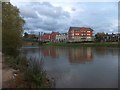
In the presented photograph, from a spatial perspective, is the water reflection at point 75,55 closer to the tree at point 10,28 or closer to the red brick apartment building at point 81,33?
the tree at point 10,28

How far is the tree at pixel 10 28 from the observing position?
28156mm

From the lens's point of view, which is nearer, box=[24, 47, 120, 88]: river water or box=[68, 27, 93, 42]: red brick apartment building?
box=[24, 47, 120, 88]: river water

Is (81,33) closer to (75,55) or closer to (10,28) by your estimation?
(75,55)

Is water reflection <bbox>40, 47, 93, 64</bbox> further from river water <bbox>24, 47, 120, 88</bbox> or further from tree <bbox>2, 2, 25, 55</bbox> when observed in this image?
tree <bbox>2, 2, 25, 55</bbox>

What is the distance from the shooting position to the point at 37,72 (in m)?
12.7

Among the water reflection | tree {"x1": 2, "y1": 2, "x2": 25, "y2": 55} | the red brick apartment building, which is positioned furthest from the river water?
the red brick apartment building

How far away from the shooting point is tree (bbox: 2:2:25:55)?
2816 cm

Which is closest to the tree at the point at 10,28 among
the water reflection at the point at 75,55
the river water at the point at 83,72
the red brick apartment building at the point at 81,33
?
the river water at the point at 83,72

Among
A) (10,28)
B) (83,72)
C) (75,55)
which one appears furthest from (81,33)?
(83,72)

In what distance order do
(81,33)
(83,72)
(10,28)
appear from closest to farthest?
(83,72)
(10,28)
(81,33)

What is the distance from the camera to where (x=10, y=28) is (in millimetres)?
28609

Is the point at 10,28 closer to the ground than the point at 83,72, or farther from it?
farther from it

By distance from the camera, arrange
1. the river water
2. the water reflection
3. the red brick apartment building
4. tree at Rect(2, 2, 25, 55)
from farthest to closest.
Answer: the red brick apartment building, the water reflection, tree at Rect(2, 2, 25, 55), the river water

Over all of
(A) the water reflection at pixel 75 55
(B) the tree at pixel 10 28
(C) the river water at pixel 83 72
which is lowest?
(A) the water reflection at pixel 75 55
